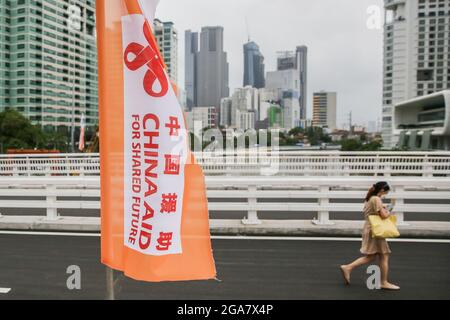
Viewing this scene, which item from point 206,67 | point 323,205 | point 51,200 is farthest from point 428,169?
point 51,200

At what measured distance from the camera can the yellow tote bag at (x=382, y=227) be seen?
15.6 ft

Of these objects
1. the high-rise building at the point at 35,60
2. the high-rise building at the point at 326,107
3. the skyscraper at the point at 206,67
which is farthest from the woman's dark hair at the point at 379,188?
the high-rise building at the point at 35,60

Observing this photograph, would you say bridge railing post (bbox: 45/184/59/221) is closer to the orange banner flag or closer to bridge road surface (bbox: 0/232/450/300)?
bridge road surface (bbox: 0/232/450/300)

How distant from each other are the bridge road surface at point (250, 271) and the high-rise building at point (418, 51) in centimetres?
12683

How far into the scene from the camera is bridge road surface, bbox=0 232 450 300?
4816mm

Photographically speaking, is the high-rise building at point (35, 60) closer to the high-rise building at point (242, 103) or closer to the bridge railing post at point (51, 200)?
the high-rise building at point (242, 103)

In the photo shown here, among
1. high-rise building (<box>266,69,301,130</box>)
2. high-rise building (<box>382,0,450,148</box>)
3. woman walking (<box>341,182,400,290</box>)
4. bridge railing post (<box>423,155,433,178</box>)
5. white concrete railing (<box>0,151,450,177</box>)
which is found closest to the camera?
woman walking (<box>341,182,400,290</box>)

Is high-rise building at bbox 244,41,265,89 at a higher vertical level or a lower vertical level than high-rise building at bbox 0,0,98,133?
lower

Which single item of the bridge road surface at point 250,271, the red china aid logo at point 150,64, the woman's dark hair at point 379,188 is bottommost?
the bridge road surface at point 250,271

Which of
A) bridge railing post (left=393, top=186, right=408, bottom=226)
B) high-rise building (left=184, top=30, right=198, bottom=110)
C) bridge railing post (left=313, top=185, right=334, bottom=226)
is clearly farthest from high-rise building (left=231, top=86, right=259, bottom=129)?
bridge railing post (left=393, top=186, right=408, bottom=226)

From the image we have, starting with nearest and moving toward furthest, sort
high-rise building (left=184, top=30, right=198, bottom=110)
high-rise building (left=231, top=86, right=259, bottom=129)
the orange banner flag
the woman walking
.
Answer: the orange banner flag < the woman walking < high-rise building (left=184, top=30, right=198, bottom=110) < high-rise building (left=231, top=86, right=259, bottom=129)

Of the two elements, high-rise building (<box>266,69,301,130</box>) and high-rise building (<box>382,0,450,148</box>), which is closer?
high-rise building (<box>266,69,301,130</box>)

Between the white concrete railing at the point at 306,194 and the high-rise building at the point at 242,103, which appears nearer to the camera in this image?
the white concrete railing at the point at 306,194

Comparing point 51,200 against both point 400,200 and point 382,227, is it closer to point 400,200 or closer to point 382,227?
point 382,227
